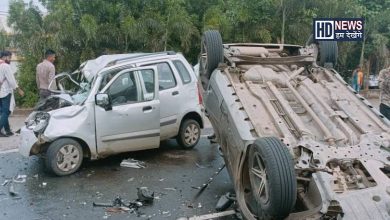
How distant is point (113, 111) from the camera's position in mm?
7457

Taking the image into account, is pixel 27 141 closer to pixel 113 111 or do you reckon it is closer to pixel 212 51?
pixel 113 111

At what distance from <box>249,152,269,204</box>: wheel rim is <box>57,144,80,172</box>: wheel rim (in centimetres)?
348

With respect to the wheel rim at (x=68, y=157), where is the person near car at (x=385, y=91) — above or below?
above

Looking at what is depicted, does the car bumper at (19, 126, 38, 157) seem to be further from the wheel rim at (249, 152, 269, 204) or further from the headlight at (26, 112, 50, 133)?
the wheel rim at (249, 152, 269, 204)

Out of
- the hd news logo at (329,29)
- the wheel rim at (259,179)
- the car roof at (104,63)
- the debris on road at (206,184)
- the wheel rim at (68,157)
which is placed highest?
the hd news logo at (329,29)

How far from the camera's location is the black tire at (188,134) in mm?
8703

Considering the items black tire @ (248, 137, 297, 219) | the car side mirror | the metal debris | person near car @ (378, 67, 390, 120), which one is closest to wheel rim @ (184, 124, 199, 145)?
the car side mirror

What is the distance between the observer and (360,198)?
3.94 meters

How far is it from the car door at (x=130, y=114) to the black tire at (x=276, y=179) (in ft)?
11.6

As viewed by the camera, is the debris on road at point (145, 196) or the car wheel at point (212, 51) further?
the car wheel at point (212, 51)

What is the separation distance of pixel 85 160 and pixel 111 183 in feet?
4.24

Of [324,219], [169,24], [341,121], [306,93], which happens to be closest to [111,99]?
[306,93]

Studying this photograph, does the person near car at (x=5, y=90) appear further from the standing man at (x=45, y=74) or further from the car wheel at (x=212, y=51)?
the car wheel at (x=212, y=51)

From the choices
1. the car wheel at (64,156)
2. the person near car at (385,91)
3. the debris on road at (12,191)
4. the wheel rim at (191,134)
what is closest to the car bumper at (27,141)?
the car wheel at (64,156)
